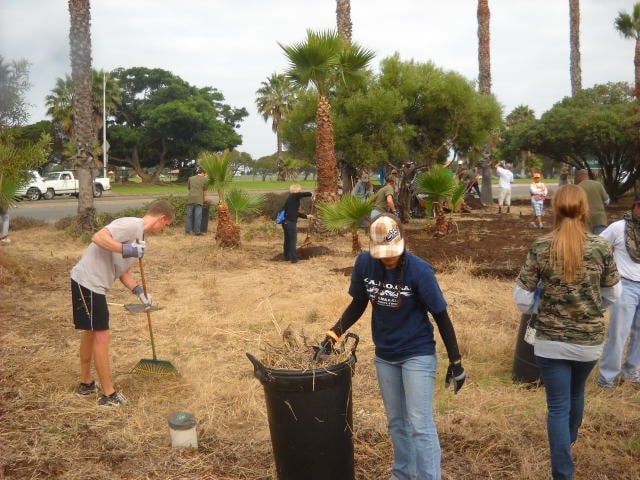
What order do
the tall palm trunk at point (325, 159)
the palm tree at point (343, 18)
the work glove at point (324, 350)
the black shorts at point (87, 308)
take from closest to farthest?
the work glove at point (324, 350), the black shorts at point (87, 308), the tall palm trunk at point (325, 159), the palm tree at point (343, 18)

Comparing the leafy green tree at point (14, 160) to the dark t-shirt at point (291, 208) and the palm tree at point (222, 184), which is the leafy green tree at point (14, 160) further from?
the dark t-shirt at point (291, 208)

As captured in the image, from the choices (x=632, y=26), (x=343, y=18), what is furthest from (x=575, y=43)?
(x=343, y=18)

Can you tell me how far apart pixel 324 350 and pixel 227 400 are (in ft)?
5.82

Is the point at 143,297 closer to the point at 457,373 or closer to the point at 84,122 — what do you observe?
the point at 457,373

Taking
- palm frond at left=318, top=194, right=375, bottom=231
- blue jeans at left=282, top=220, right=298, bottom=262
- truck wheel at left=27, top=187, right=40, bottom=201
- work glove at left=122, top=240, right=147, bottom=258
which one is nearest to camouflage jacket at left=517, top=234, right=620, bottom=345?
work glove at left=122, top=240, right=147, bottom=258

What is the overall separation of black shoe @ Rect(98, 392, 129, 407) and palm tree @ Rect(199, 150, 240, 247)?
307 inches

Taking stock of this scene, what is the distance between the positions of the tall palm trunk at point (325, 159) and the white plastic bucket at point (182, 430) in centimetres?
1012

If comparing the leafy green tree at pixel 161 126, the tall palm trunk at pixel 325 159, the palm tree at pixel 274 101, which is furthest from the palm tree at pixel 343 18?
the palm tree at pixel 274 101

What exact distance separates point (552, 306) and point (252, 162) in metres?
85.6

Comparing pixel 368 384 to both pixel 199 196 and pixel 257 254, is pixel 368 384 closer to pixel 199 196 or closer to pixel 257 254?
pixel 257 254

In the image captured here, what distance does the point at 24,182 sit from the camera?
35.6ft

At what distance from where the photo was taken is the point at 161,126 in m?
49.3

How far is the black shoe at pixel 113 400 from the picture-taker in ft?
15.9

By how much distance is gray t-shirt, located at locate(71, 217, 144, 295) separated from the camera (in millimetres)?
4672
